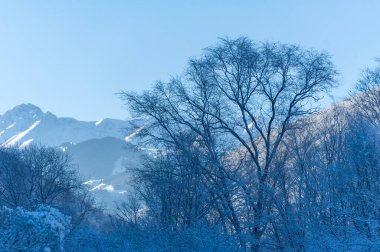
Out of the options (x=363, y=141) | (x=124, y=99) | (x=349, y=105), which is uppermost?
(x=349, y=105)

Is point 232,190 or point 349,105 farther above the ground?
point 349,105

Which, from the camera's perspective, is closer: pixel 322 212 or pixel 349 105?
pixel 322 212

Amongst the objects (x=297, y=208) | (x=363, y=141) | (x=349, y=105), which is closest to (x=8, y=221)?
(x=297, y=208)

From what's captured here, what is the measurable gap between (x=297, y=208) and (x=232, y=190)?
2.52m

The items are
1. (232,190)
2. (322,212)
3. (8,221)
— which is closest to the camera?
(8,221)

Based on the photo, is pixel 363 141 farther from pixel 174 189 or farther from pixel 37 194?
pixel 37 194

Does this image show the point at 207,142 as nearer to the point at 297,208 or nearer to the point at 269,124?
the point at 269,124

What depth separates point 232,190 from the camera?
71.4 feet

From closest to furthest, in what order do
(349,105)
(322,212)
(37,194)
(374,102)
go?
(322,212)
(374,102)
(349,105)
(37,194)

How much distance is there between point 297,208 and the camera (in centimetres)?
2139

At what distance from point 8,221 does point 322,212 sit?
11.0m

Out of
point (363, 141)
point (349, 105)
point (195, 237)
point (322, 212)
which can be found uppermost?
point (349, 105)

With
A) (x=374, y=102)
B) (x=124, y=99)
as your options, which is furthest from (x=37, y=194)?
(x=374, y=102)

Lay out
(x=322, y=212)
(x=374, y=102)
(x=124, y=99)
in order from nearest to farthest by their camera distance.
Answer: (x=322, y=212), (x=124, y=99), (x=374, y=102)
